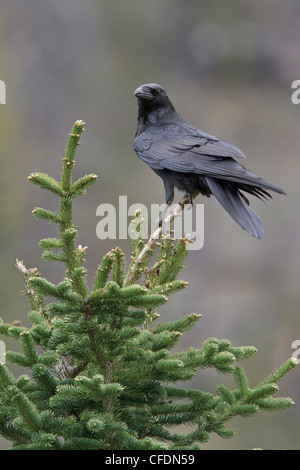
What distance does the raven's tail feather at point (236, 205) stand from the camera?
2.11 meters

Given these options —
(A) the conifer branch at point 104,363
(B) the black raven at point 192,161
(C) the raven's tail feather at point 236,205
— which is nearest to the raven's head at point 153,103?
(B) the black raven at point 192,161

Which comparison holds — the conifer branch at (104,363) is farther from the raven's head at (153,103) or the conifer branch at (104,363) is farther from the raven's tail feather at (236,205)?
the raven's head at (153,103)

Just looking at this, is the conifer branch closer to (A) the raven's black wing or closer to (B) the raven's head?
(A) the raven's black wing

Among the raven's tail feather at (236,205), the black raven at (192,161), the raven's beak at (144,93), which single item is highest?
the raven's beak at (144,93)

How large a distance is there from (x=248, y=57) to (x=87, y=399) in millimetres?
6819

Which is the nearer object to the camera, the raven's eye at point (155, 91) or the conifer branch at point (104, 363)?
the conifer branch at point (104, 363)

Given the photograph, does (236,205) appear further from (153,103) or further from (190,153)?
(153,103)

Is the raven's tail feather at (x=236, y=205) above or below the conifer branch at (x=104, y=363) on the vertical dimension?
above

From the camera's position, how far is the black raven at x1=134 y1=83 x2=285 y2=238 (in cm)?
220

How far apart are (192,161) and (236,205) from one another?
32 cm
